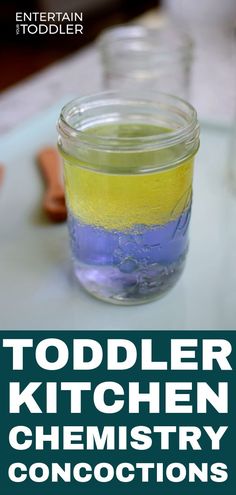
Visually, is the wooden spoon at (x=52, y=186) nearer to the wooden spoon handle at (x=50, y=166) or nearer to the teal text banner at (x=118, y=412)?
the wooden spoon handle at (x=50, y=166)

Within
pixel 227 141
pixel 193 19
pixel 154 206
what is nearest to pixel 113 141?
pixel 154 206

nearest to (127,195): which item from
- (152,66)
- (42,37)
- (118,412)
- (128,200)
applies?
(128,200)

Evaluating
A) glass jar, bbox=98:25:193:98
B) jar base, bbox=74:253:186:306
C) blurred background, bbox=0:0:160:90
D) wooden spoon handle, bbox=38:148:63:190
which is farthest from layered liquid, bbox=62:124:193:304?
blurred background, bbox=0:0:160:90

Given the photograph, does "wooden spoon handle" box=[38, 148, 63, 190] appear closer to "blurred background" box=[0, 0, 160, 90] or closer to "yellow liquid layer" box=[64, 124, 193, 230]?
"yellow liquid layer" box=[64, 124, 193, 230]

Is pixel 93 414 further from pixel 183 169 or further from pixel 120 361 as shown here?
pixel 183 169

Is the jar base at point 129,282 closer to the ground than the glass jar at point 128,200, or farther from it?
closer to the ground

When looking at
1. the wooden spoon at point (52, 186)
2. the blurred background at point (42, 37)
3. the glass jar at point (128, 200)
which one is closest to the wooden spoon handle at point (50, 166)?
the wooden spoon at point (52, 186)

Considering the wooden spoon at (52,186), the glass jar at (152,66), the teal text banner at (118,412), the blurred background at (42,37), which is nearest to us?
the teal text banner at (118,412)
